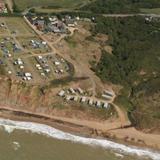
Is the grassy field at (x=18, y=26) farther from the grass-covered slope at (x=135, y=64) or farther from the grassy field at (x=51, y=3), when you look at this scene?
the grass-covered slope at (x=135, y=64)

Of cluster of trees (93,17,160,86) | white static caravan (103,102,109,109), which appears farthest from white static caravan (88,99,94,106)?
cluster of trees (93,17,160,86)

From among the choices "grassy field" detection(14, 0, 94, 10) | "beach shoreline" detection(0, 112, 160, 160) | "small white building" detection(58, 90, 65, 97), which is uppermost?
"grassy field" detection(14, 0, 94, 10)

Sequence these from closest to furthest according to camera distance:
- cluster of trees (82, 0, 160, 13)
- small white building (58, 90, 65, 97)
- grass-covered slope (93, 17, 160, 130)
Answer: small white building (58, 90, 65, 97), grass-covered slope (93, 17, 160, 130), cluster of trees (82, 0, 160, 13)

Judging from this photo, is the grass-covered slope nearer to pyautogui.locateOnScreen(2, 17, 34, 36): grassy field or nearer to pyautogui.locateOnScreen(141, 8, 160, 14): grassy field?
pyautogui.locateOnScreen(141, 8, 160, 14): grassy field

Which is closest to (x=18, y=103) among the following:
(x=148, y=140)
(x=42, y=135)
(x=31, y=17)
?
(x=42, y=135)

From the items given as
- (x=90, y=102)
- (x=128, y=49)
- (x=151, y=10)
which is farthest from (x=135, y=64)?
(x=151, y=10)

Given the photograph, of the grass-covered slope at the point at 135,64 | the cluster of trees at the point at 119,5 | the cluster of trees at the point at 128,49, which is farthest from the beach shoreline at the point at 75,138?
the cluster of trees at the point at 119,5
